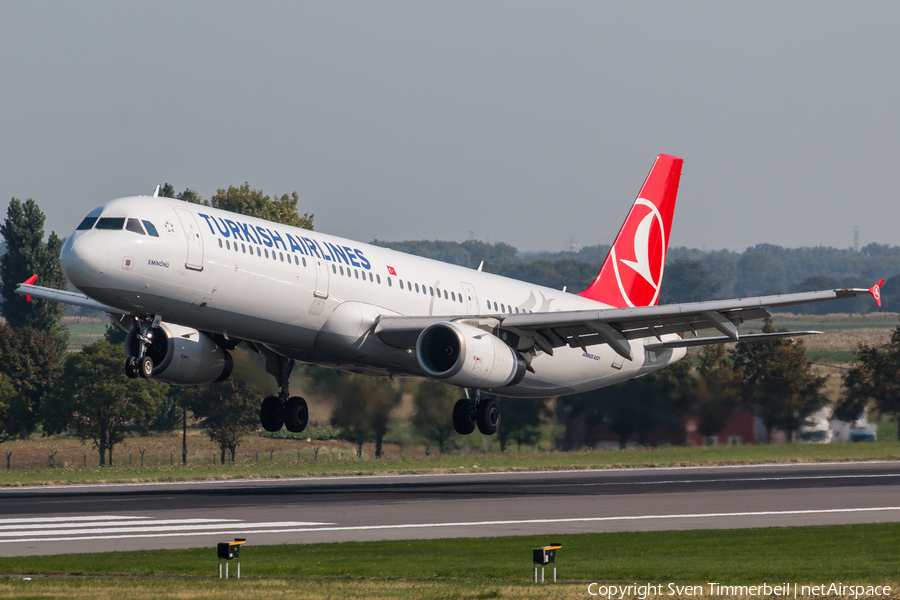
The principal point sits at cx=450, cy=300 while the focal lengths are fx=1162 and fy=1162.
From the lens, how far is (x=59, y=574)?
2091 centimetres

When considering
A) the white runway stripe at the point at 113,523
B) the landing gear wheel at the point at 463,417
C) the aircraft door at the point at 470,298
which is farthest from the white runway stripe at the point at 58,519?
the aircraft door at the point at 470,298

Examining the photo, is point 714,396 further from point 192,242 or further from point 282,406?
point 192,242

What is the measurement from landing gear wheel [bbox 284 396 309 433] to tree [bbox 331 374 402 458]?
623 centimetres

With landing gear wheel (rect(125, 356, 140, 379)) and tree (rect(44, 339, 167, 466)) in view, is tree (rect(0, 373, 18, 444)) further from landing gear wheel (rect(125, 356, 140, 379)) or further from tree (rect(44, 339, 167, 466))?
landing gear wheel (rect(125, 356, 140, 379))

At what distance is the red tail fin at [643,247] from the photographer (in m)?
48.6

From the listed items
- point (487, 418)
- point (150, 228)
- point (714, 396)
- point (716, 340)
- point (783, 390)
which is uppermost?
point (150, 228)

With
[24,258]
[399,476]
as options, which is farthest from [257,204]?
[399,476]

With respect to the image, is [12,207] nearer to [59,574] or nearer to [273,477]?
[273,477]

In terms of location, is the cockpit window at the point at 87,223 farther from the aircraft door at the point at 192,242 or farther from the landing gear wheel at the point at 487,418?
the landing gear wheel at the point at 487,418

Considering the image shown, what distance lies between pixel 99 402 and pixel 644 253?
126 feet

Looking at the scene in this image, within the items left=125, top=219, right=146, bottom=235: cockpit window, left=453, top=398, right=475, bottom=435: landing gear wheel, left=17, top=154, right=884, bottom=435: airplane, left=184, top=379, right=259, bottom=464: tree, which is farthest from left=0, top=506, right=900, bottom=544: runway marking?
left=184, top=379, right=259, bottom=464: tree

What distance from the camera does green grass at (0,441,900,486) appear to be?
170 ft

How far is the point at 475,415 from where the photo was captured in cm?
3856

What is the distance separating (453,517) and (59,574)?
1230 centimetres
